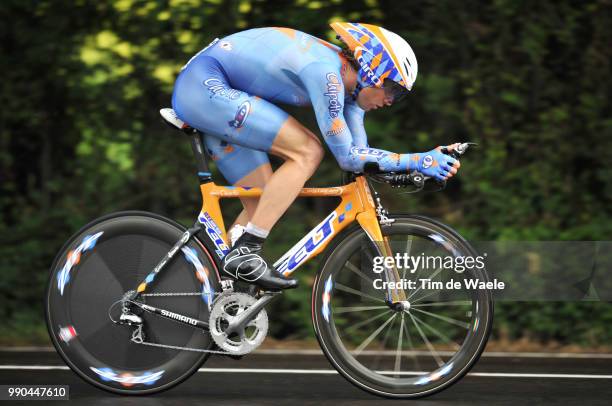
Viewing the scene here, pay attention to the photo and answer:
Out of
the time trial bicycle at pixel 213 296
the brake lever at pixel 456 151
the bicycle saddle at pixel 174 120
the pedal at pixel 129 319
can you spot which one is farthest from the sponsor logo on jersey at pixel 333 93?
the pedal at pixel 129 319

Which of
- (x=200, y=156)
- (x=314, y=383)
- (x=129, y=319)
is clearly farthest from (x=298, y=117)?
(x=129, y=319)

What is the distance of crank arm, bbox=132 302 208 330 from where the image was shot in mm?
5746

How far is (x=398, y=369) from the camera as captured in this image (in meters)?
5.79

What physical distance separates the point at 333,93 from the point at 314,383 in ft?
5.78

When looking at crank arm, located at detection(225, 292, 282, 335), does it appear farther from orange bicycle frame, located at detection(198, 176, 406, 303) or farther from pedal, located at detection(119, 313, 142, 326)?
pedal, located at detection(119, 313, 142, 326)

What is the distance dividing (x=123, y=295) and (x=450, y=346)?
66.6 inches

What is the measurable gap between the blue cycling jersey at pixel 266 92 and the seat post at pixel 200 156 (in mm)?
111

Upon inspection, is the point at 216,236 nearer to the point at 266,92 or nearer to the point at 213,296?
the point at 213,296

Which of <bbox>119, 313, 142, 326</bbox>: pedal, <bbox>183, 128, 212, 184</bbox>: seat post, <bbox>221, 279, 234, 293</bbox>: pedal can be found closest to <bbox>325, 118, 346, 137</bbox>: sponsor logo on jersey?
<bbox>183, 128, 212, 184</bbox>: seat post

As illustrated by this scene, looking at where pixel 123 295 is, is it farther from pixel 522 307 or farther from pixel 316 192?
pixel 522 307

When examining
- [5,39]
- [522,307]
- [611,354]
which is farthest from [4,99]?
[611,354]

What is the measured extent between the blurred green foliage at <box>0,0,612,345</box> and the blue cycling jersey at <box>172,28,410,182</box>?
3151 millimetres

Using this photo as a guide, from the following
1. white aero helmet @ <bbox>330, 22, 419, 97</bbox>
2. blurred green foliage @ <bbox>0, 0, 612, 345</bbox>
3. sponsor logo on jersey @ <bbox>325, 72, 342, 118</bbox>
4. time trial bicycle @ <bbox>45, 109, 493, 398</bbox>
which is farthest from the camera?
blurred green foliage @ <bbox>0, 0, 612, 345</bbox>

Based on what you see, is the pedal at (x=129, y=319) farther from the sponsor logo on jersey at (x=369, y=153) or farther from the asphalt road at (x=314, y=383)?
the sponsor logo on jersey at (x=369, y=153)
